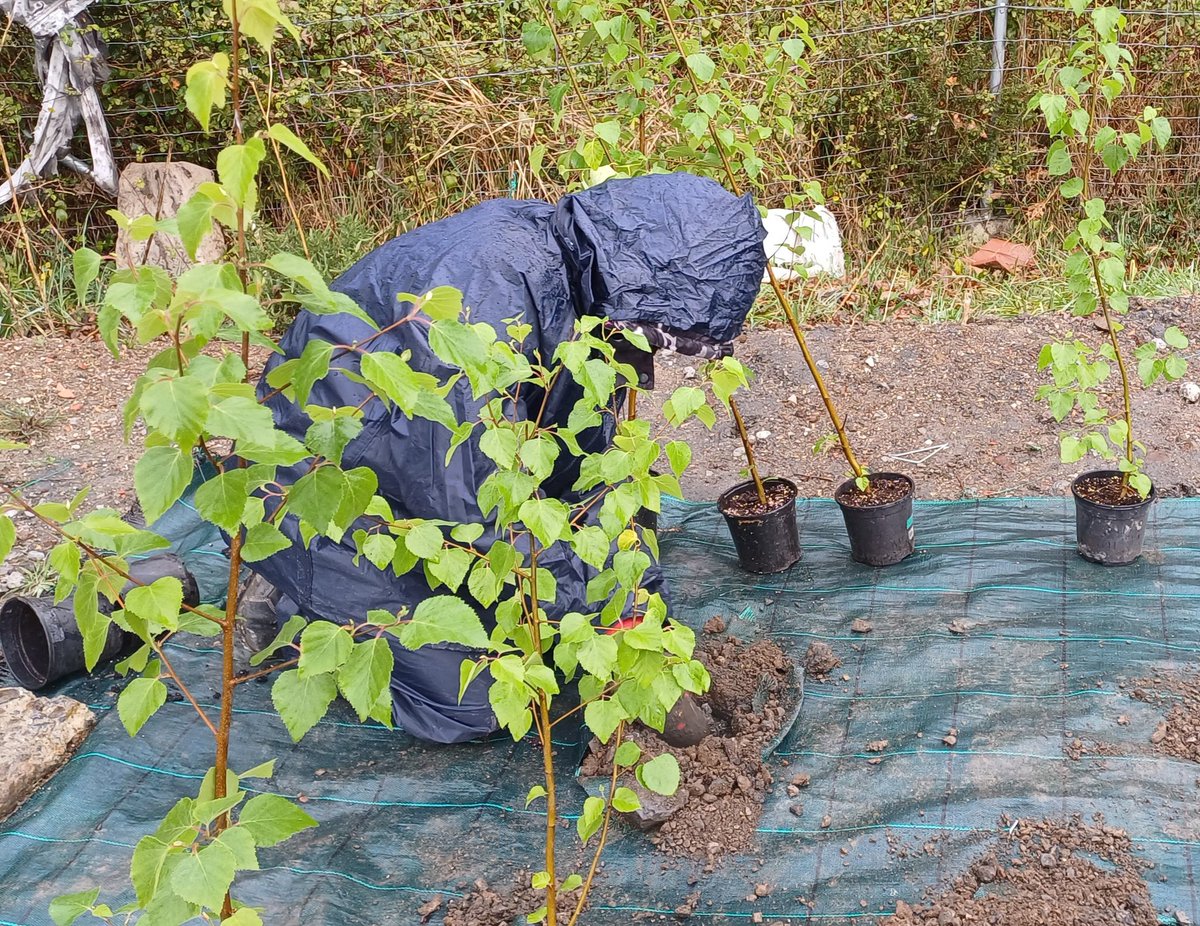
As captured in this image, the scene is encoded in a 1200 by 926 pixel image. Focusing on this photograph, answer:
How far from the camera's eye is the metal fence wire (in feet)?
18.2

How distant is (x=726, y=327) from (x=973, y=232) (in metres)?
3.85

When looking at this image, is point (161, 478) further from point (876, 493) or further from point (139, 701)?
point (876, 493)

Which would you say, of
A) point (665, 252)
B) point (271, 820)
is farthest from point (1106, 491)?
point (271, 820)

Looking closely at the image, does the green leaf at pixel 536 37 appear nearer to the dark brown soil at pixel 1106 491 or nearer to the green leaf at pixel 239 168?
the dark brown soil at pixel 1106 491

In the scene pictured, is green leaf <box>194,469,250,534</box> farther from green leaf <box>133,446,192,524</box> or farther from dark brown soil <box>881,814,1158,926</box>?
dark brown soil <box>881,814,1158,926</box>

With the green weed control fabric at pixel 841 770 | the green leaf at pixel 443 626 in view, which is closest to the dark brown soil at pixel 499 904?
the green weed control fabric at pixel 841 770

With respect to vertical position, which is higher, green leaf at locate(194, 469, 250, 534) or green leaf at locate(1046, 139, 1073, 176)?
green leaf at locate(194, 469, 250, 534)

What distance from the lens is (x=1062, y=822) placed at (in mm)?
2299

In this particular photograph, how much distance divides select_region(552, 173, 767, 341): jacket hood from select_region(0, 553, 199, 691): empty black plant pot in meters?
1.46

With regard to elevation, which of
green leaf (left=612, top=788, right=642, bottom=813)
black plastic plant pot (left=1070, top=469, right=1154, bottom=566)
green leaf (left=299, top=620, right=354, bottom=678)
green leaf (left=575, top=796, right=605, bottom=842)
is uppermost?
green leaf (left=299, top=620, right=354, bottom=678)

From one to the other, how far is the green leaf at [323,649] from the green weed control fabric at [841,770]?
4.11ft

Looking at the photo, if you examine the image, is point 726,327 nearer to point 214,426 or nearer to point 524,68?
point 214,426

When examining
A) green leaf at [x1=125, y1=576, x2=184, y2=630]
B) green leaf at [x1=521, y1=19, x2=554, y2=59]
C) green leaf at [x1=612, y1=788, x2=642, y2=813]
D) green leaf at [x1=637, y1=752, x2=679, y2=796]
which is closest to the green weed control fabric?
green leaf at [x1=612, y1=788, x2=642, y2=813]

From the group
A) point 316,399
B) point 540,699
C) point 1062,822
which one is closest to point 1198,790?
point 1062,822
